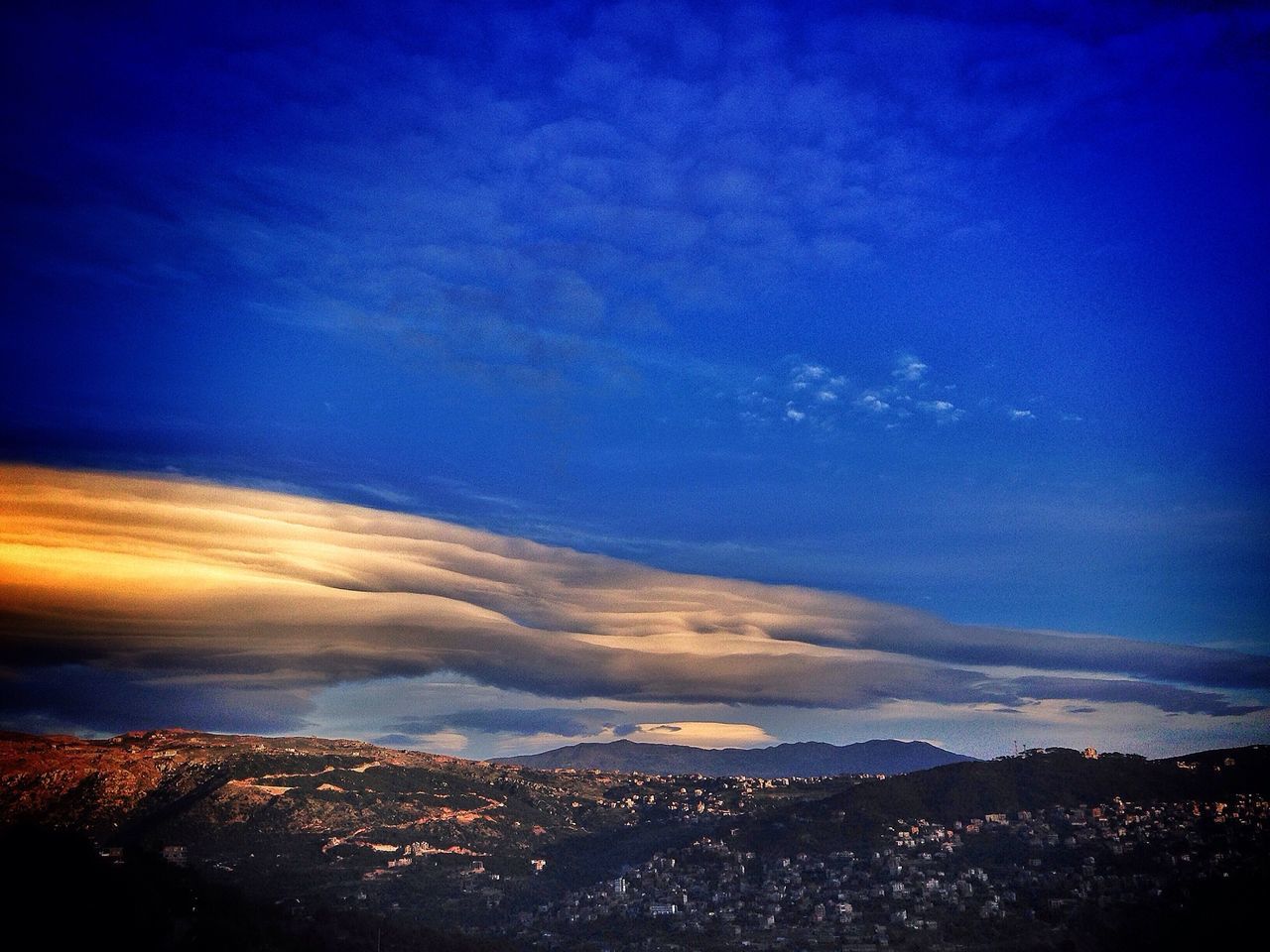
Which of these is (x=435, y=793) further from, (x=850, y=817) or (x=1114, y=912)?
(x=1114, y=912)

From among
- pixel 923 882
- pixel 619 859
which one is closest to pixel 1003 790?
pixel 923 882

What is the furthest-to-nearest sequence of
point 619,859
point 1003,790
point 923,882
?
point 619,859 → point 1003,790 → point 923,882

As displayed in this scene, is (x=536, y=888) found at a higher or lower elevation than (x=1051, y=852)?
lower

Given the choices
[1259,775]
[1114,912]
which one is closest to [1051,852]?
[1114,912]

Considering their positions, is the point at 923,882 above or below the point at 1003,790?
below

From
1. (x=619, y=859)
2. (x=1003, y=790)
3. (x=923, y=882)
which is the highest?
(x=1003, y=790)

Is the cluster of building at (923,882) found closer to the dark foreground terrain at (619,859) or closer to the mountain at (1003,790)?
the dark foreground terrain at (619,859)

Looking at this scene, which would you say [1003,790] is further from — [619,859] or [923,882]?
[619,859]
